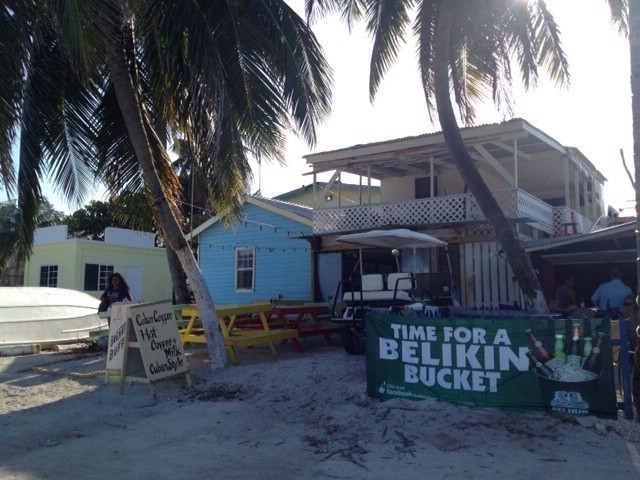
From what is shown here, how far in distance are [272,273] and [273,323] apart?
27.1 feet

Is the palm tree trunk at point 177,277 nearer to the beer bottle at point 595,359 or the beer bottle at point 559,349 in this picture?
the beer bottle at point 559,349

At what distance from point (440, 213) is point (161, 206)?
8.92 meters

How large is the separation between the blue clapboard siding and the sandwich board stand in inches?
426

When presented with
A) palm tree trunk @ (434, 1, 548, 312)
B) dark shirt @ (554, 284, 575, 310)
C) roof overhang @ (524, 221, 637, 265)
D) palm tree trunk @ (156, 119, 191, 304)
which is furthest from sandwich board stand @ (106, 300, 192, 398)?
roof overhang @ (524, 221, 637, 265)

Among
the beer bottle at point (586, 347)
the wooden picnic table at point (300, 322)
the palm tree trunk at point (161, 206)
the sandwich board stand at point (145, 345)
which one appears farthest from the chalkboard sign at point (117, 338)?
the beer bottle at point (586, 347)

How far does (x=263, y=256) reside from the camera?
71.1 feet

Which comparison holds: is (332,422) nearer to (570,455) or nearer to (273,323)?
(570,455)

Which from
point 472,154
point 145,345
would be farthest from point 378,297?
point 472,154

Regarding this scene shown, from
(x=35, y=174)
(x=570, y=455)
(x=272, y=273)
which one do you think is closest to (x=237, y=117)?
(x=35, y=174)

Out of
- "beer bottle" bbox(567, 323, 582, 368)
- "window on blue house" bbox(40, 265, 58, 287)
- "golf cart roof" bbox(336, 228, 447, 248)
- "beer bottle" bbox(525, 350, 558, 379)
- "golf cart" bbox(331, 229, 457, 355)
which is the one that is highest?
"golf cart roof" bbox(336, 228, 447, 248)

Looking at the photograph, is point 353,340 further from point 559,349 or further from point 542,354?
point 559,349

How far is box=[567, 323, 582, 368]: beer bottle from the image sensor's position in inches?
277

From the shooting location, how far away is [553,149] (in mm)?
18578

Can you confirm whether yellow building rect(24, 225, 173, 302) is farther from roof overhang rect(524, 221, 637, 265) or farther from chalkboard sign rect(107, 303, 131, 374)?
roof overhang rect(524, 221, 637, 265)
